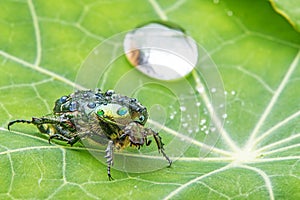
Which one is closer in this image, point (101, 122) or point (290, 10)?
point (101, 122)

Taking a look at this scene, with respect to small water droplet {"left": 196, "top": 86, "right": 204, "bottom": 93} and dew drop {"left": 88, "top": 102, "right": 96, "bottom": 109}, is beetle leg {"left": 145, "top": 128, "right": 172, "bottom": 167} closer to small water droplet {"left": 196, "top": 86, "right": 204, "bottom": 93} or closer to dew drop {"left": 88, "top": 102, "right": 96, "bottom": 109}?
dew drop {"left": 88, "top": 102, "right": 96, "bottom": 109}

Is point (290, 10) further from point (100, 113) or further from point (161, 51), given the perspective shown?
point (100, 113)

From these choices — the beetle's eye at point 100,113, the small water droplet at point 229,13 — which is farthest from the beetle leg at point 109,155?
the small water droplet at point 229,13

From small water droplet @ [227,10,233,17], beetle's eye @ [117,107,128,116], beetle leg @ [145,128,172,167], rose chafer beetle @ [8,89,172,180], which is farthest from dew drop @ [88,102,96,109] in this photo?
small water droplet @ [227,10,233,17]

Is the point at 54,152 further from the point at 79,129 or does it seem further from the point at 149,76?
the point at 149,76

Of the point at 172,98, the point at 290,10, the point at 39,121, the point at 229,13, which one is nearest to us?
the point at 39,121

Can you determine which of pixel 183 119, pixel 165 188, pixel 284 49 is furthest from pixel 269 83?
pixel 165 188

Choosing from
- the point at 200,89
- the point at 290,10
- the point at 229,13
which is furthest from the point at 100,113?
the point at 229,13
